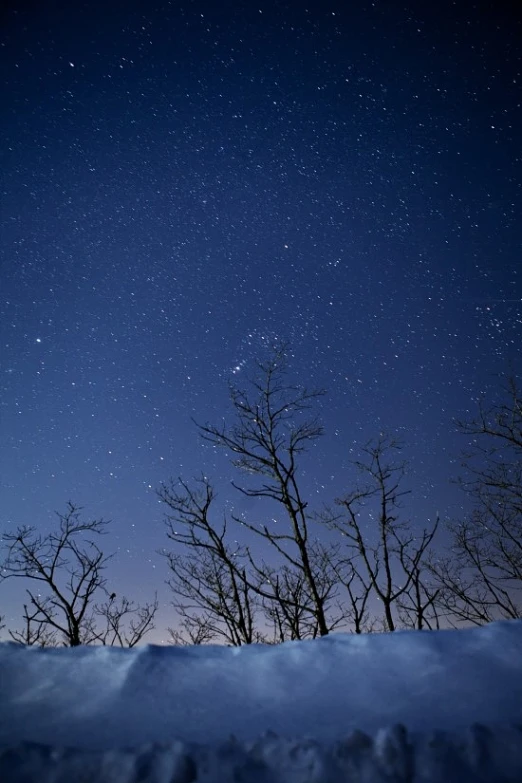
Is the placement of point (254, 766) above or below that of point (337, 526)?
below

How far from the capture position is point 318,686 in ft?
4.42

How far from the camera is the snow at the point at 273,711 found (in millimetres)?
990

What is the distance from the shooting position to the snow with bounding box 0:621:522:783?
3.25ft

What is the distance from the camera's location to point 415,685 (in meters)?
1.30

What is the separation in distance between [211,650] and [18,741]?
0.74 meters

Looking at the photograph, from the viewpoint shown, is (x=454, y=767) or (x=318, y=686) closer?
(x=454, y=767)

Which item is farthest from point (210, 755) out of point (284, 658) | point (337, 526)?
point (337, 526)

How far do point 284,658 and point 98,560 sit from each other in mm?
14257

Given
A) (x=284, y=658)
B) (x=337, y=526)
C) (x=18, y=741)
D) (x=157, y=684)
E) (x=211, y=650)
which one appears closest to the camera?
(x=18, y=741)

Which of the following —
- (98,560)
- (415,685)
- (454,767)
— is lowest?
(454,767)

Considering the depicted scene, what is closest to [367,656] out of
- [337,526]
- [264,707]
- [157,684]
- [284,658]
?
[284,658]

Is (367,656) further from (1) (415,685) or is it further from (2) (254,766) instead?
(2) (254,766)

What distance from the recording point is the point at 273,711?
1.26 metres

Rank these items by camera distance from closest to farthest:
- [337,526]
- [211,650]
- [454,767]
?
[454,767] → [211,650] → [337,526]
